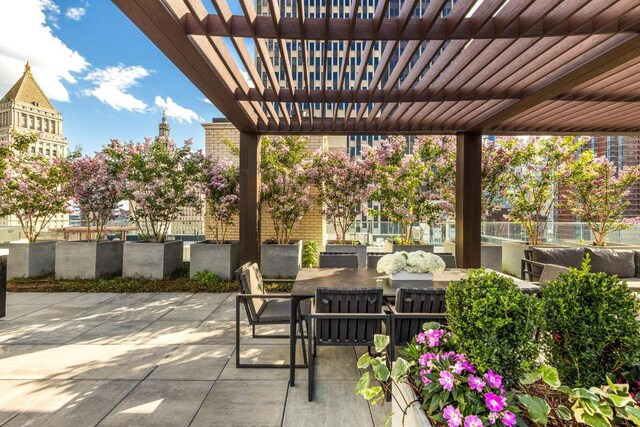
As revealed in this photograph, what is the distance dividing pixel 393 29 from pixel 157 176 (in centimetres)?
556

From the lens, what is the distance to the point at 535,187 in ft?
24.6

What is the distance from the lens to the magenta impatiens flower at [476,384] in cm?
141

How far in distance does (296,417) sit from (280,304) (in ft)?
4.80

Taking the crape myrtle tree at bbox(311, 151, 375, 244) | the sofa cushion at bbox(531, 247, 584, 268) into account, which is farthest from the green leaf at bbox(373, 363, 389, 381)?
the crape myrtle tree at bbox(311, 151, 375, 244)

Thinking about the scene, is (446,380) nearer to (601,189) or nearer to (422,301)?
(422,301)

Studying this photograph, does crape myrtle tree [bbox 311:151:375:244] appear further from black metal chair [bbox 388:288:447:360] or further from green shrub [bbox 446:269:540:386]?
green shrub [bbox 446:269:540:386]

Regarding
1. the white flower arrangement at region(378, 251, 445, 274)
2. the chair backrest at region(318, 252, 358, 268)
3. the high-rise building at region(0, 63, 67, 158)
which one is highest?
the high-rise building at region(0, 63, 67, 158)

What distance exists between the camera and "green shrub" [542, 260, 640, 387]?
155 cm

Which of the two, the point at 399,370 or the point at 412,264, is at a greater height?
the point at 412,264

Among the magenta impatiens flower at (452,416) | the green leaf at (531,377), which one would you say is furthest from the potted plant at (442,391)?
the green leaf at (531,377)

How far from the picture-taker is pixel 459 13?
2.71 metres

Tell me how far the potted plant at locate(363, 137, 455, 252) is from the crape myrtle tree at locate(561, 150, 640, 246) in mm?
2517

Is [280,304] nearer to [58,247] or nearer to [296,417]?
[296,417]

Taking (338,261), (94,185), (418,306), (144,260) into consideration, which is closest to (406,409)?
(418,306)
